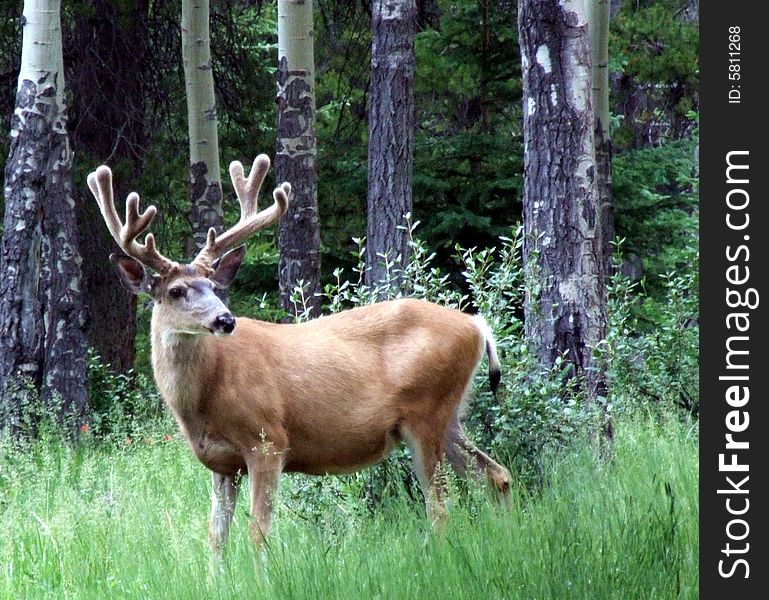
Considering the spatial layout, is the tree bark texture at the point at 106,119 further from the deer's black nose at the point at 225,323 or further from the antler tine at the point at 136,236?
the deer's black nose at the point at 225,323

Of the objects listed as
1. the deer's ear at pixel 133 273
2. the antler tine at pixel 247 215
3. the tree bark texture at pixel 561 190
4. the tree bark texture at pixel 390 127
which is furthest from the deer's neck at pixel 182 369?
the tree bark texture at pixel 390 127

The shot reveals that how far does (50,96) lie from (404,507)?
6080 mm

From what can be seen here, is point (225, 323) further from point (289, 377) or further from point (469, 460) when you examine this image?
point (469, 460)

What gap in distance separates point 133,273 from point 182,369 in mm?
580

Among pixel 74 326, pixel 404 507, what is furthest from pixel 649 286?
pixel 404 507

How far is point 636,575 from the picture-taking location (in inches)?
165

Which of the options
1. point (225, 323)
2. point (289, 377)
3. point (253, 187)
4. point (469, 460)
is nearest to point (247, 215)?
point (253, 187)

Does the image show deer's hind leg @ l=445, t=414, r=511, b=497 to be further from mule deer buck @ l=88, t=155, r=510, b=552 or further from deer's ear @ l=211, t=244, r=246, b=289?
deer's ear @ l=211, t=244, r=246, b=289

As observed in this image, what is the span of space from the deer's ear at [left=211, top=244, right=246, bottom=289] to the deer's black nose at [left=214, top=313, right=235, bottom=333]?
1.86ft

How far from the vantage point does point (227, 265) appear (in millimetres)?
6488

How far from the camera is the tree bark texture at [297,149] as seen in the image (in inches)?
461

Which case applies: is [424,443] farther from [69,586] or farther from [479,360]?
[69,586]

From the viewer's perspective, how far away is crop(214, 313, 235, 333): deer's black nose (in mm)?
5855
